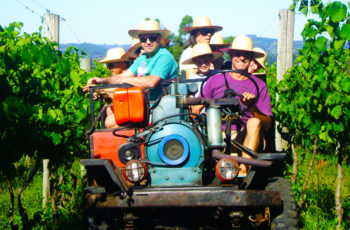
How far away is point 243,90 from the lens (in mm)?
5988

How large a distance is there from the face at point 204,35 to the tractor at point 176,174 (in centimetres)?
351

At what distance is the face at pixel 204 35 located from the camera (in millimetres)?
8445

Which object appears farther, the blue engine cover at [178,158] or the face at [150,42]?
the face at [150,42]

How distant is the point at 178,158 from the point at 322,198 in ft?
9.66

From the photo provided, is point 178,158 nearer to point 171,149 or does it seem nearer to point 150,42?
point 171,149

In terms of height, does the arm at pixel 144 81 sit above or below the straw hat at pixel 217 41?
below

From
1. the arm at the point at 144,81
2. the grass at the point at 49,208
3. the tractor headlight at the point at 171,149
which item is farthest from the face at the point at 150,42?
the tractor headlight at the point at 171,149

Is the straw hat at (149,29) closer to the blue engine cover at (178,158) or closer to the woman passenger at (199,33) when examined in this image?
the woman passenger at (199,33)

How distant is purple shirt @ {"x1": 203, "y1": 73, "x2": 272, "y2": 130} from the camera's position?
5.86 metres

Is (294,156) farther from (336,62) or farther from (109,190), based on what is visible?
(109,190)

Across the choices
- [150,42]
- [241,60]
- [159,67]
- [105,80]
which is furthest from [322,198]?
[105,80]

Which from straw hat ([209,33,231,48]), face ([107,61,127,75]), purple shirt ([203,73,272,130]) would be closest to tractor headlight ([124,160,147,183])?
purple shirt ([203,73,272,130])

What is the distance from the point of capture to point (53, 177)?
22.4ft

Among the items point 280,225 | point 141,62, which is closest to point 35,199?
point 141,62
